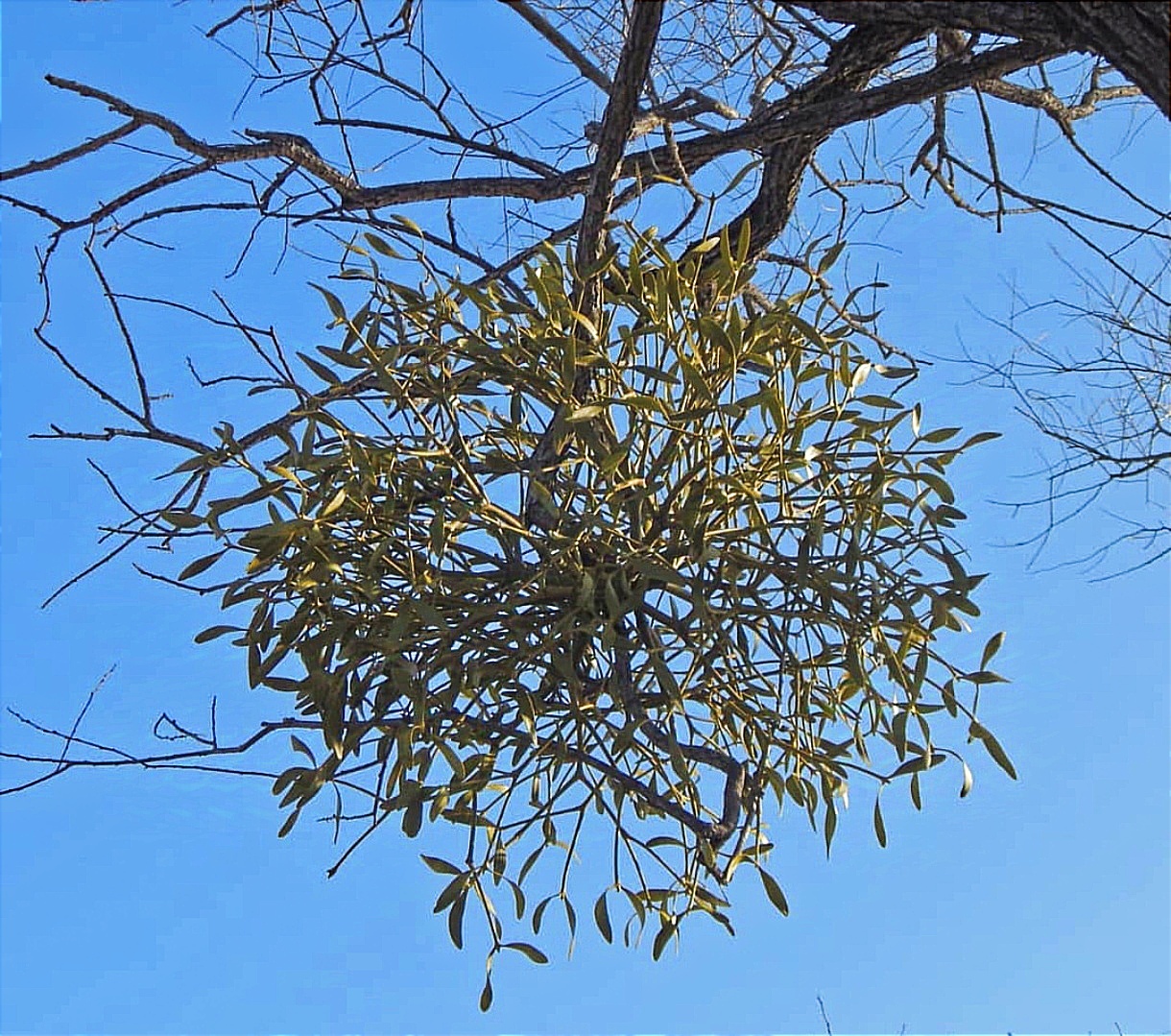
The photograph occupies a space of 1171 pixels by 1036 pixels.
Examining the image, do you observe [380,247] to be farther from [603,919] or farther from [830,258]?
[603,919]

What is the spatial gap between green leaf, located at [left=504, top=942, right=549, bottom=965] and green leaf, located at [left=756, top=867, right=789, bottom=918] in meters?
0.15

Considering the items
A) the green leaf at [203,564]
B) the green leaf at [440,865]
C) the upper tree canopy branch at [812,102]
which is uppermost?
the upper tree canopy branch at [812,102]

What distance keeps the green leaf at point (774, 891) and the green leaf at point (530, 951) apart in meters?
0.15

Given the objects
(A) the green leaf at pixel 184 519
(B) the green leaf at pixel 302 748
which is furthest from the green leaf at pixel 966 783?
(A) the green leaf at pixel 184 519

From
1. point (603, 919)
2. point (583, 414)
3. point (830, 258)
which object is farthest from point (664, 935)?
point (830, 258)

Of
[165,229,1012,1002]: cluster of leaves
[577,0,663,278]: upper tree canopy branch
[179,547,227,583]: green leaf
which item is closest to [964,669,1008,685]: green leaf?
[165,229,1012,1002]: cluster of leaves

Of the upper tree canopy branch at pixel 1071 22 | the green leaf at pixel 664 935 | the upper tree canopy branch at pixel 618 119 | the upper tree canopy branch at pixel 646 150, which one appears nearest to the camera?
the upper tree canopy branch at pixel 1071 22

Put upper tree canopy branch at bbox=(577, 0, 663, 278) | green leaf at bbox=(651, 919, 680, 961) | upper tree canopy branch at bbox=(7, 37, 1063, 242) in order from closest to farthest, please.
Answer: upper tree canopy branch at bbox=(577, 0, 663, 278) < green leaf at bbox=(651, 919, 680, 961) < upper tree canopy branch at bbox=(7, 37, 1063, 242)

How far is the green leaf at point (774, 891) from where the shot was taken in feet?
2.93

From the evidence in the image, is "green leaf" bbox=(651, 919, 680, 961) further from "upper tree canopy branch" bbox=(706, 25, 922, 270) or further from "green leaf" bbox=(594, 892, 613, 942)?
"upper tree canopy branch" bbox=(706, 25, 922, 270)

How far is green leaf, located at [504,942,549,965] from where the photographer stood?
0.89m

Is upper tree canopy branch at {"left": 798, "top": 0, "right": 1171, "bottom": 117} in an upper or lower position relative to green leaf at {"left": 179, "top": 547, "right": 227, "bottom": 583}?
lower

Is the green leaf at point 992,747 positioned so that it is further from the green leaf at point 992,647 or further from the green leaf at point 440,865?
the green leaf at point 440,865

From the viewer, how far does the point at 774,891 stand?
0.90m
